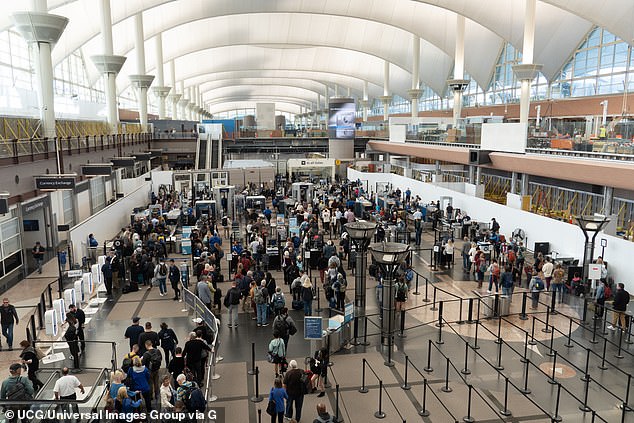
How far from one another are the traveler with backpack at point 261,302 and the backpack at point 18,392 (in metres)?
5.67

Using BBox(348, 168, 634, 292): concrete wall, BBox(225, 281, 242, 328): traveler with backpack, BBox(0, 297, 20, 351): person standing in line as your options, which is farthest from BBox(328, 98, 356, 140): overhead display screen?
BBox(0, 297, 20, 351): person standing in line

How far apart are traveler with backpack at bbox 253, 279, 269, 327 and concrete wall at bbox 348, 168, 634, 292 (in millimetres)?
10801

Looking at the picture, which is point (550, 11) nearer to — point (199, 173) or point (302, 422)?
point (199, 173)

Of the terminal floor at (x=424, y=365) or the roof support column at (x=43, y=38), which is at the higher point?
the roof support column at (x=43, y=38)

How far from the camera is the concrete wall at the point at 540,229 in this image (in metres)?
15.3

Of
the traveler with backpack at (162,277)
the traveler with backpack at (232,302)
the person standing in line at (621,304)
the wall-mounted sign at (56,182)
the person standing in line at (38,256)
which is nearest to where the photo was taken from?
the person standing in line at (621,304)

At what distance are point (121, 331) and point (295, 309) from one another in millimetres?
4439

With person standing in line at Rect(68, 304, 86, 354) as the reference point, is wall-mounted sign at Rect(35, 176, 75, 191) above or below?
above

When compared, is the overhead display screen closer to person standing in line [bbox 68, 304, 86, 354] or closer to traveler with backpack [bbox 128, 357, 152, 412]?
person standing in line [bbox 68, 304, 86, 354]

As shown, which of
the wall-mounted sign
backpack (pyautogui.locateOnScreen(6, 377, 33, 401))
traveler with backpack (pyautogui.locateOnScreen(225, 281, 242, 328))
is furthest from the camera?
the wall-mounted sign

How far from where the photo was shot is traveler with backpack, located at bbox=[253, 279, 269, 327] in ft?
40.4

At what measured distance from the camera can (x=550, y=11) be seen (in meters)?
37.9

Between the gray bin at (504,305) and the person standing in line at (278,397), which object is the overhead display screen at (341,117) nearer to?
the gray bin at (504,305)

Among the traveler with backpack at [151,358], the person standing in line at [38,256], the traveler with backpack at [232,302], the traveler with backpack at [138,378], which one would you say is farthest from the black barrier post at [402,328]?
the person standing in line at [38,256]
